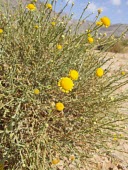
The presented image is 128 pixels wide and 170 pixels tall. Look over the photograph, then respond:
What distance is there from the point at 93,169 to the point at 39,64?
927mm

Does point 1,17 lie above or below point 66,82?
above

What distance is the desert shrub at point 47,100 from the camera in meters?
1.71

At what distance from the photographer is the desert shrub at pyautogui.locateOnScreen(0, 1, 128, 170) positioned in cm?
171

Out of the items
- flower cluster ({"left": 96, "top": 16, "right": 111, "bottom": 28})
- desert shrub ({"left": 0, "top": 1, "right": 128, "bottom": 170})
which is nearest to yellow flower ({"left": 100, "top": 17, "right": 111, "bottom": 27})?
flower cluster ({"left": 96, "top": 16, "right": 111, "bottom": 28})

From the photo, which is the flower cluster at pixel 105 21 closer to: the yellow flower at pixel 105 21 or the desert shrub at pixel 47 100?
the yellow flower at pixel 105 21

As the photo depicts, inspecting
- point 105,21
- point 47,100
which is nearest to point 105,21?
point 105,21

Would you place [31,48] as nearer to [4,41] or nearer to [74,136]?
[4,41]

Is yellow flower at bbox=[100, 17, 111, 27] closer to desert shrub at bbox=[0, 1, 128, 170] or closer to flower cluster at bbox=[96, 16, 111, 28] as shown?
flower cluster at bbox=[96, 16, 111, 28]

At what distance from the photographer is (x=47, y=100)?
6.23 ft

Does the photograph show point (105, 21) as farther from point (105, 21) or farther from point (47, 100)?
point (47, 100)

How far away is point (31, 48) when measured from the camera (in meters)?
1.94

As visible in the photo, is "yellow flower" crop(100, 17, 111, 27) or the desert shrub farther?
"yellow flower" crop(100, 17, 111, 27)

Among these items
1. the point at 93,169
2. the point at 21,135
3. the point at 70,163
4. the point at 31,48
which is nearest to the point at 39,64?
the point at 31,48

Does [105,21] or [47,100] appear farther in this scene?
[105,21]
